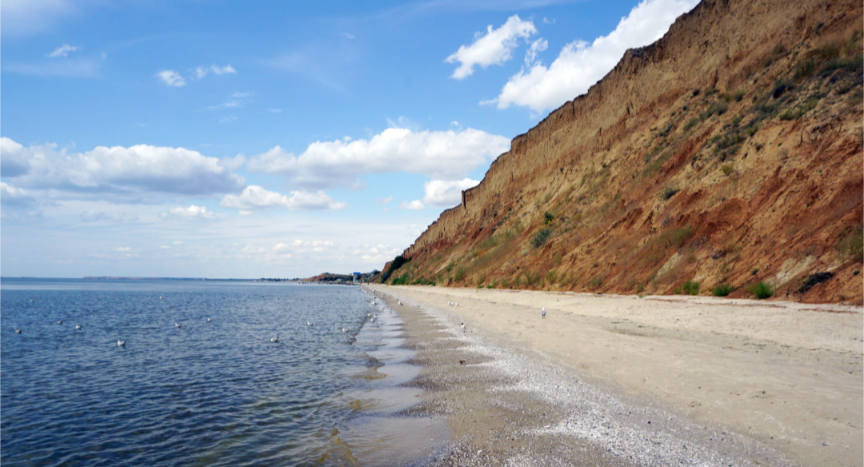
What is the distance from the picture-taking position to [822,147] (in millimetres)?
20719

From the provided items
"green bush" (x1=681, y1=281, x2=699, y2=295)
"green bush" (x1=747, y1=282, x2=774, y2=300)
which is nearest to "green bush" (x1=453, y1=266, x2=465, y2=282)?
"green bush" (x1=681, y1=281, x2=699, y2=295)

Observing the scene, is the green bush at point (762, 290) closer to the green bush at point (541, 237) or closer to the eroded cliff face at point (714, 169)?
the eroded cliff face at point (714, 169)

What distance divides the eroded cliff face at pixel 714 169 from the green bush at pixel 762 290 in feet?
1.46

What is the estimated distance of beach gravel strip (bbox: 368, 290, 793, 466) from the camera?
535 cm

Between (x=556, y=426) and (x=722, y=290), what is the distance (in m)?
16.3

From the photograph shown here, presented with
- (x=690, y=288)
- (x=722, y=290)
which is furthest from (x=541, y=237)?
(x=722, y=290)

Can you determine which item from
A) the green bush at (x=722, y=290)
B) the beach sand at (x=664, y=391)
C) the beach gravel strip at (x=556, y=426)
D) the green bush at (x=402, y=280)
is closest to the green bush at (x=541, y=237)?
the green bush at (x=722, y=290)

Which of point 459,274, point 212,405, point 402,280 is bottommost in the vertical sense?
point 212,405

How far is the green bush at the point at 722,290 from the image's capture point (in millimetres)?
18844

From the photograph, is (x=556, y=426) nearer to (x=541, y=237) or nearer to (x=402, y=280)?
(x=541, y=237)

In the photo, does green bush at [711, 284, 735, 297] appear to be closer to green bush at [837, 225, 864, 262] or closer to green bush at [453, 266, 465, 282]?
green bush at [837, 225, 864, 262]

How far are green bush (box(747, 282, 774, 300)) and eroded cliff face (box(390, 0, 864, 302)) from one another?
0.45 meters

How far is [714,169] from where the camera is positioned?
2756 centimetres

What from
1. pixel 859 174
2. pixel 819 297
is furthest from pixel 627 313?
pixel 859 174
